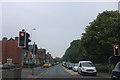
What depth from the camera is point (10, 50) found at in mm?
66000

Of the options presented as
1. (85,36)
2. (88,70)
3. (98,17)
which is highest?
(98,17)

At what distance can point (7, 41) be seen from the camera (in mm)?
67000

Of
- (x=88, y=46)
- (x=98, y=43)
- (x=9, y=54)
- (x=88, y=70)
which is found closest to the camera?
(x=88, y=70)

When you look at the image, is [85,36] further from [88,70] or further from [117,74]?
[117,74]

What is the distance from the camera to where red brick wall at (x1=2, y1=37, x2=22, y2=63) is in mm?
64419

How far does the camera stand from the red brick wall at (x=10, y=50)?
64.4 meters

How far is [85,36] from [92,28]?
1.60 m

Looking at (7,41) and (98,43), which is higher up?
(7,41)

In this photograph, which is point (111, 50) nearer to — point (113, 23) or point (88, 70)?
point (113, 23)

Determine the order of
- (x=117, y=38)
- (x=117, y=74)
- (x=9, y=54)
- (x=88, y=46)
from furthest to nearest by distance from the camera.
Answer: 1. (x=9, y=54)
2. (x=88, y=46)
3. (x=117, y=38)
4. (x=117, y=74)

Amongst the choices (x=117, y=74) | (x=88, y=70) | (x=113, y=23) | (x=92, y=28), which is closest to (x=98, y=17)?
(x=92, y=28)

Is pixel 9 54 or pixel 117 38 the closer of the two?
pixel 117 38

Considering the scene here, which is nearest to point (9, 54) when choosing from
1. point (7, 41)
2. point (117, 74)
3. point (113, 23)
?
point (7, 41)

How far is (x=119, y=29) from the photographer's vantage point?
30.1 m
